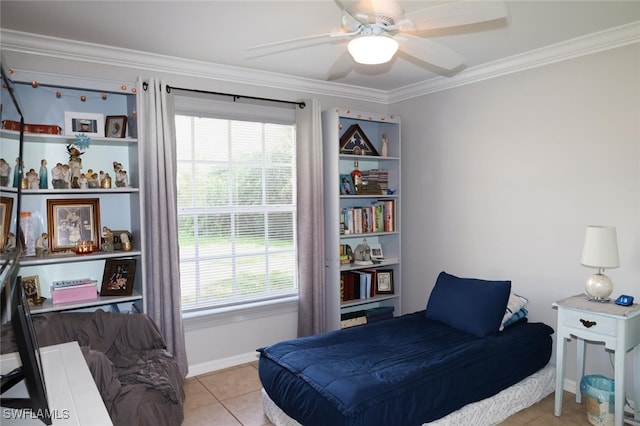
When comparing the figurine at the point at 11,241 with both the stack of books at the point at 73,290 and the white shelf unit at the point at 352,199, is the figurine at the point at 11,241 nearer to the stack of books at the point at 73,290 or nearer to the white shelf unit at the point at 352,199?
the stack of books at the point at 73,290

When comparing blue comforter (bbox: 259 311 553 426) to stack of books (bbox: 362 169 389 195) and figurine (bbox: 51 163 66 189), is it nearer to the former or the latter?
stack of books (bbox: 362 169 389 195)

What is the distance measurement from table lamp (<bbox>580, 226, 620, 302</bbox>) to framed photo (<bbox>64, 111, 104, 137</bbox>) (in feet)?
10.6

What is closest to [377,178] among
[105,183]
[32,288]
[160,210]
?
[160,210]

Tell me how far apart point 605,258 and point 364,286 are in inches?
80.5

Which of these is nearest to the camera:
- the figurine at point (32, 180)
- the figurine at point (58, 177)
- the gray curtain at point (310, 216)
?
the figurine at point (32, 180)

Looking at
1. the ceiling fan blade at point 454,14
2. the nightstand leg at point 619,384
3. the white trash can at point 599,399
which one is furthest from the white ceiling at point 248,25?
the white trash can at point 599,399

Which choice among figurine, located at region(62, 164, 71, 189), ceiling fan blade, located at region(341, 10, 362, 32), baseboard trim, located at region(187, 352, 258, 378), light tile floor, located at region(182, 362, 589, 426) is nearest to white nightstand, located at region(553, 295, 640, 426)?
light tile floor, located at region(182, 362, 589, 426)

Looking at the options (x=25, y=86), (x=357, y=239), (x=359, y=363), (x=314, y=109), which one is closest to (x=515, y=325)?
(x=359, y=363)

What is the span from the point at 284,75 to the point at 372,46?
1983 mm

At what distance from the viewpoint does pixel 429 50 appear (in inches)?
83.9

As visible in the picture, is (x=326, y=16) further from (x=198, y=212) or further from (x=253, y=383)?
(x=253, y=383)

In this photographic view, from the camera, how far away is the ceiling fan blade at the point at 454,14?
1.62 m

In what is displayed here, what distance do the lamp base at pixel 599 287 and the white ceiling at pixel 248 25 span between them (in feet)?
5.11

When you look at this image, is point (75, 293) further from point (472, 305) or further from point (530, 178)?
point (530, 178)
